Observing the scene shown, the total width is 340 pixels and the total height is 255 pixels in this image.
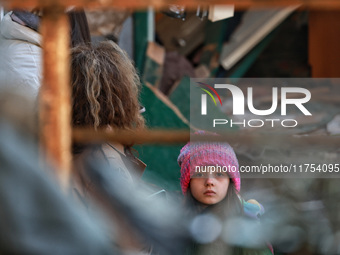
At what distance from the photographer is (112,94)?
6.01 feet

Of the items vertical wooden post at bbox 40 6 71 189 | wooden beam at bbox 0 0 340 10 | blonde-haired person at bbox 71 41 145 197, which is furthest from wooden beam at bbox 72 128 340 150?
blonde-haired person at bbox 71 41 145 197

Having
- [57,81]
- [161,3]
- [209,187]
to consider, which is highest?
[161,3]

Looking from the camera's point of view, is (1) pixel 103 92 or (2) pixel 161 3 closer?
(2) pixel 161 3

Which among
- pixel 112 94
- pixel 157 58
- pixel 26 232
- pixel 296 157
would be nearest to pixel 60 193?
pixel 26 232

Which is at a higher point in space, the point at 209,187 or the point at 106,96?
the point at 106,96

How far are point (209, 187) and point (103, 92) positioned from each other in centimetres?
44

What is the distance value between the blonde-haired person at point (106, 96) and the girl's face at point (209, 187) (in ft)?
0.60

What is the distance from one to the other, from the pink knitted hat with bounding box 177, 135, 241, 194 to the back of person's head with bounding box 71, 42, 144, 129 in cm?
18

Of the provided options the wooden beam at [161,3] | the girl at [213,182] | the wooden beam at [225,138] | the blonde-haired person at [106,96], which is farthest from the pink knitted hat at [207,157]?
the wooden beam at [161,3]

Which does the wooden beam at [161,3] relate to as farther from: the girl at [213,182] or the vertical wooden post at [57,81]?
the girl at [213,182]

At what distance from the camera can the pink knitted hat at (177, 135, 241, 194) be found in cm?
188

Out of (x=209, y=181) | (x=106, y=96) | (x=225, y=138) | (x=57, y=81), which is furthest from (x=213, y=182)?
(x=57, y=81)

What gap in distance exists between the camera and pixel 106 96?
5.95 ft

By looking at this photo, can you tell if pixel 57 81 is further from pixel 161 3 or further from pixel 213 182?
pixel 213 182
